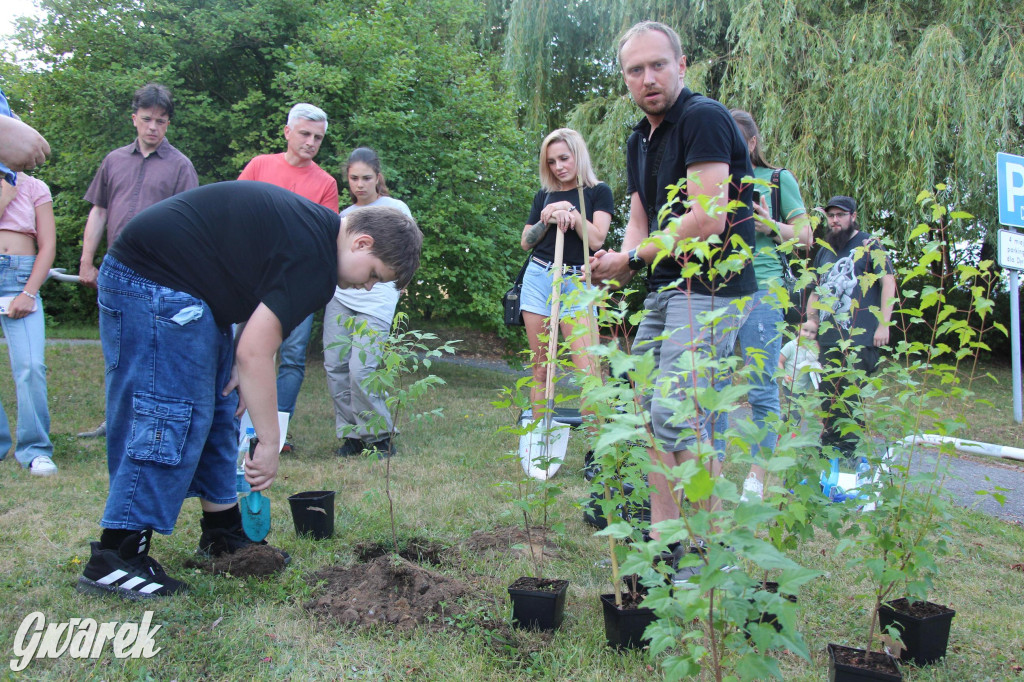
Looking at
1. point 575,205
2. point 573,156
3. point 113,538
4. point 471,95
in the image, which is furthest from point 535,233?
point 471,95

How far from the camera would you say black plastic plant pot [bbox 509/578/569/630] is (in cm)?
223

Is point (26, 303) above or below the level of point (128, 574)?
above

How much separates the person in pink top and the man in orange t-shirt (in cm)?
124

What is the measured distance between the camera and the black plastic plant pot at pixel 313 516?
9.85ft

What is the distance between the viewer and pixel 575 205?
4.26m

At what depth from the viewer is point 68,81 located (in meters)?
7.38

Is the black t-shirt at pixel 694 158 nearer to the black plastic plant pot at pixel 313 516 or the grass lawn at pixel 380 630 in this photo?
the grass lawn at pixel 380 630

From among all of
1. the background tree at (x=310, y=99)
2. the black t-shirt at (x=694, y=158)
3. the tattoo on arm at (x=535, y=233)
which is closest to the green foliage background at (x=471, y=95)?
the background tree at (x=310, y=99)

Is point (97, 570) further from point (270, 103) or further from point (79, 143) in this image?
point (79, 143)

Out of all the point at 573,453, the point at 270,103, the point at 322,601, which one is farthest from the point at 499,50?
the point at 322,601

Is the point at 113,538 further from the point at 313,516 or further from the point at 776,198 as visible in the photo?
the point at 776,198

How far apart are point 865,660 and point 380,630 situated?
145cm

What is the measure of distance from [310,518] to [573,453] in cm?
231

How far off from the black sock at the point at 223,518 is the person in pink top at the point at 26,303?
5.80 ft
